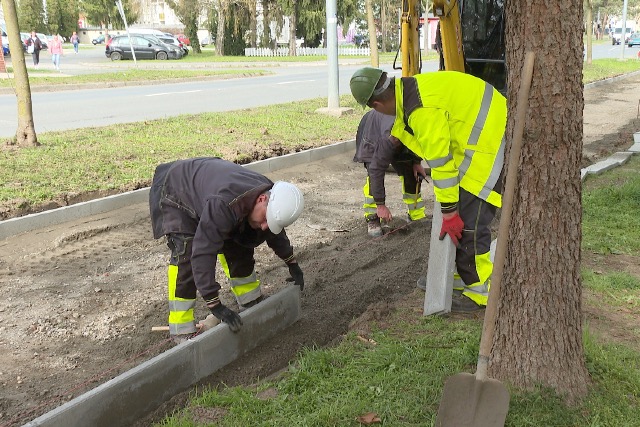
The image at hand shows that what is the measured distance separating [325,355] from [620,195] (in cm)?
492

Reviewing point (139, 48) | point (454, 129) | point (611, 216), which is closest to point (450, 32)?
point (611, 216)

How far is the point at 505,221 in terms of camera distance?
300 centimetres

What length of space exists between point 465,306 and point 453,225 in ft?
2.21

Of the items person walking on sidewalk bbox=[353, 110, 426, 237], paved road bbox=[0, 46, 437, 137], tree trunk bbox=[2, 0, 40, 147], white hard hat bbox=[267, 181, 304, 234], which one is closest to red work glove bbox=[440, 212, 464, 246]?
white hard hat bbox=[267, 181, 304, 234]

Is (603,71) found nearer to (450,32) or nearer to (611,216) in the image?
(450,32)

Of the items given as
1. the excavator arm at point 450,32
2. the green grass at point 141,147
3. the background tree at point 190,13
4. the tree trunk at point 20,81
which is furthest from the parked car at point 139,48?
the excavator arm at point 450,32

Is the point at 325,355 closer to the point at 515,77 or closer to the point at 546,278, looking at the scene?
the point at 546,278

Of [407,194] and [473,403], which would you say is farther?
[407,194]

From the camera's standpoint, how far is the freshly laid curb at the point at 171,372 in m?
3.35

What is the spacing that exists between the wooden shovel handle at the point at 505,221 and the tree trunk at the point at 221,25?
38558mm

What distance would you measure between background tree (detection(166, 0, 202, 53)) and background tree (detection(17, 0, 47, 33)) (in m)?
15.1

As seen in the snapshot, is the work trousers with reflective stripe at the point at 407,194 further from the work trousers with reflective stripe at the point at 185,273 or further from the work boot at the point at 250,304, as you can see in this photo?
the work trousers with reflective stripe at the point at 185,273

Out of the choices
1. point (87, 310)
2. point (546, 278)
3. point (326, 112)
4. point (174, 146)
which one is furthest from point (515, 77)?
point (326, 112)

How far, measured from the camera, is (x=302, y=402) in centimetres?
346
